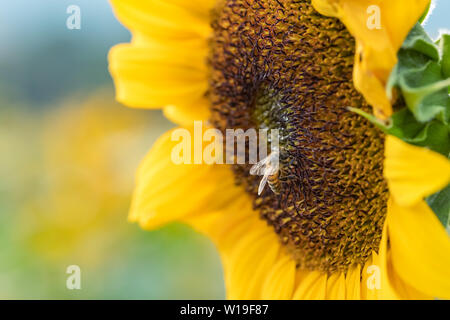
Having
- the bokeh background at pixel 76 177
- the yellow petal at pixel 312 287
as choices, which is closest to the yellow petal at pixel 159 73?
the bokeh background at pixel 76 177

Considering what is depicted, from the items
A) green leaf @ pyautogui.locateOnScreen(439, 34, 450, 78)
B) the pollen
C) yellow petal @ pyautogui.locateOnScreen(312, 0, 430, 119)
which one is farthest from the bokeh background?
green leaf @ pyautogui.locateOnScreen(439, 34, 450, 78)

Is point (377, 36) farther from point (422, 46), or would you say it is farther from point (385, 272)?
point (385, 272)

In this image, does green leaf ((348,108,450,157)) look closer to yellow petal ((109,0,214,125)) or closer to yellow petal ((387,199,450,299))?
yellow petal ((387,199,450,299))

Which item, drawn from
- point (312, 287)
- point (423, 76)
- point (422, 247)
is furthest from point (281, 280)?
point (423, 76)

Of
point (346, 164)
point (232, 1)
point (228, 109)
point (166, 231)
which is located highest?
point (232, 1)

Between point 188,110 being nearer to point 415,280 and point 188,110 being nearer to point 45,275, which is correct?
point 415,280

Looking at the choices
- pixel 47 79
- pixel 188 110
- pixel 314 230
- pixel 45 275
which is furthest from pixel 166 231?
pixel 47 79
